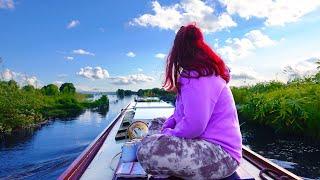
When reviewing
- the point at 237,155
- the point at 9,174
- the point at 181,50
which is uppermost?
the point at 181,50

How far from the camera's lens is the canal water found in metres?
7.39

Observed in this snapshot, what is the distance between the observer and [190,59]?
2.37 m

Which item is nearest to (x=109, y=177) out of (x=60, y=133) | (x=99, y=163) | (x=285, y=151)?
(x=99, y=163)

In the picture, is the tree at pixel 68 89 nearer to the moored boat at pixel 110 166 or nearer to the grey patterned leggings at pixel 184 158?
the moored boat at pixel 110 166

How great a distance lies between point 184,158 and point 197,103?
0.31 metres

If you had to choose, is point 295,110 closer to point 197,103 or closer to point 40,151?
point 40,151

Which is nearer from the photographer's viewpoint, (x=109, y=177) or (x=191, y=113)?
(x=191, y=113)

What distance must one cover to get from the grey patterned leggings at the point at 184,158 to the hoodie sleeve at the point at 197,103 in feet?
0.26

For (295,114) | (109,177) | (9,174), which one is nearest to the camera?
(109,177)

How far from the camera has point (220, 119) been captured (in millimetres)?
2412

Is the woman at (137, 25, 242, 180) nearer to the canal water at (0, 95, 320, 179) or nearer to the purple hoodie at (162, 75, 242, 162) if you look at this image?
the purple hoodie at (162, 75, 242, 162)

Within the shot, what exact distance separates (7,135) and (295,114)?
8520mm

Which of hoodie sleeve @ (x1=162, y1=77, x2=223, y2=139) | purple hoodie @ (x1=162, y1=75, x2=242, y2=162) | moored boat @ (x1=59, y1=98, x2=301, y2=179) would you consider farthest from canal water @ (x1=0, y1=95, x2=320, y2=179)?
hoodie sleeve @ (x1=162, y1=77, x2=223, y2=139)

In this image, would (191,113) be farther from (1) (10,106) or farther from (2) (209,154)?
(1) (10,106)
